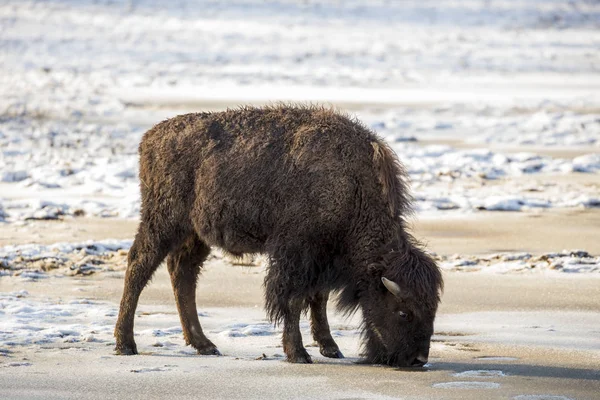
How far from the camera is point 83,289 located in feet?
33.0

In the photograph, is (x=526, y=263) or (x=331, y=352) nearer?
(x=331, y=352)

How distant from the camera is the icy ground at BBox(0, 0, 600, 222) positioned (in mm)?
15891

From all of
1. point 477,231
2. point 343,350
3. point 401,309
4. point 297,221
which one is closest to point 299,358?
point 343,350

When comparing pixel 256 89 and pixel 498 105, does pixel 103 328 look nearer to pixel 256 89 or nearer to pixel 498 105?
pixel 498 105

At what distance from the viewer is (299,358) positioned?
778 cm

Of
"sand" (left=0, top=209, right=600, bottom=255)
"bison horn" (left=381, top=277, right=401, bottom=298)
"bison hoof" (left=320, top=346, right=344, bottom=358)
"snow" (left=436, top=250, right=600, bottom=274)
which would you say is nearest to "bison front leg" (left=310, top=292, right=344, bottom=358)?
"bison hoof" (left=320, top=346, right=344, bottom=358)

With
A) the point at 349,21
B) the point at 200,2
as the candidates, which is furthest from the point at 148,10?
the point at 349,21

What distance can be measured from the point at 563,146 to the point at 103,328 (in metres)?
12.3

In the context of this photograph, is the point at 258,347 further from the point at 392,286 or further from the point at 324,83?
the point at 324,83

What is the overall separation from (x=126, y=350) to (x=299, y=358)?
125 cm

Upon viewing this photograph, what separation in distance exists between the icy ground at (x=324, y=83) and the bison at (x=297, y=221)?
16.7ft

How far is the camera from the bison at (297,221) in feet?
25.3

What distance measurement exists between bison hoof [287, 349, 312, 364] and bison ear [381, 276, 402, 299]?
0.77m

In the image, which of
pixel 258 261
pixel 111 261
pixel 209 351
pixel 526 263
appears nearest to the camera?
pixel 209 351
